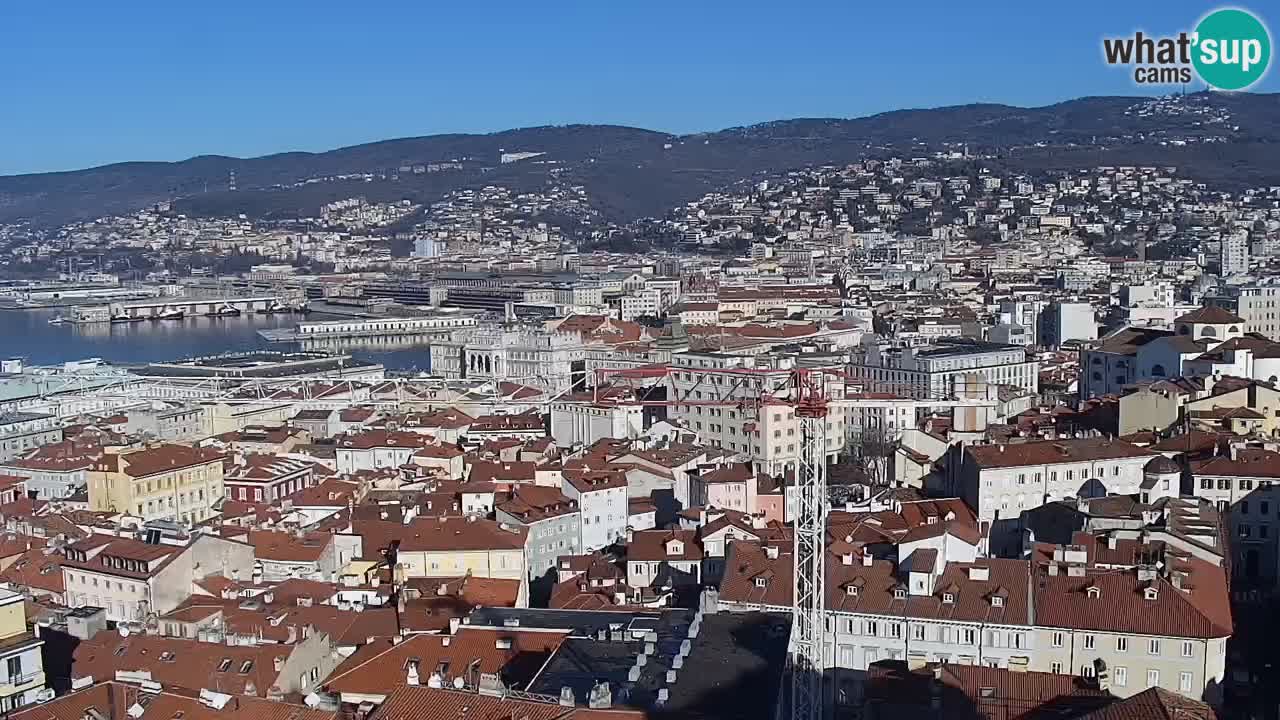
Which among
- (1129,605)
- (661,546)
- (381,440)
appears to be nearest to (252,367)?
(381,440)

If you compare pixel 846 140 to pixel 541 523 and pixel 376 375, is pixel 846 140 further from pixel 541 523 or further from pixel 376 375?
pixel 541 523

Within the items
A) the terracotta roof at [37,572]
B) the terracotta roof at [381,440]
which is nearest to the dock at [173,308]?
the terracotta roof at [381,440]

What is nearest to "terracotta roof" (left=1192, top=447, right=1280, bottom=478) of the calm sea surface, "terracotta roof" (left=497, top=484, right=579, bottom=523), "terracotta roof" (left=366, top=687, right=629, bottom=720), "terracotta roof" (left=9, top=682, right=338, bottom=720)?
"terracotta roof" (left=497, top=484, right=579, bottom=523)

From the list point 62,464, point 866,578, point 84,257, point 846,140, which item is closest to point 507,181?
point 846,140

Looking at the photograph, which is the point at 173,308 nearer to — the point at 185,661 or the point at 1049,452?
the point at 1049,452

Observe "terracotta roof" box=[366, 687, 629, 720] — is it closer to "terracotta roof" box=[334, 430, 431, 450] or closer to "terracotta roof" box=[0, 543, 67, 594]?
"terracotta roof" box=[0, 543, 67, 594]

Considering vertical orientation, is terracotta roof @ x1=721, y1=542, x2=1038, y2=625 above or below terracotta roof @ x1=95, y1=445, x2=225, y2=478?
above
